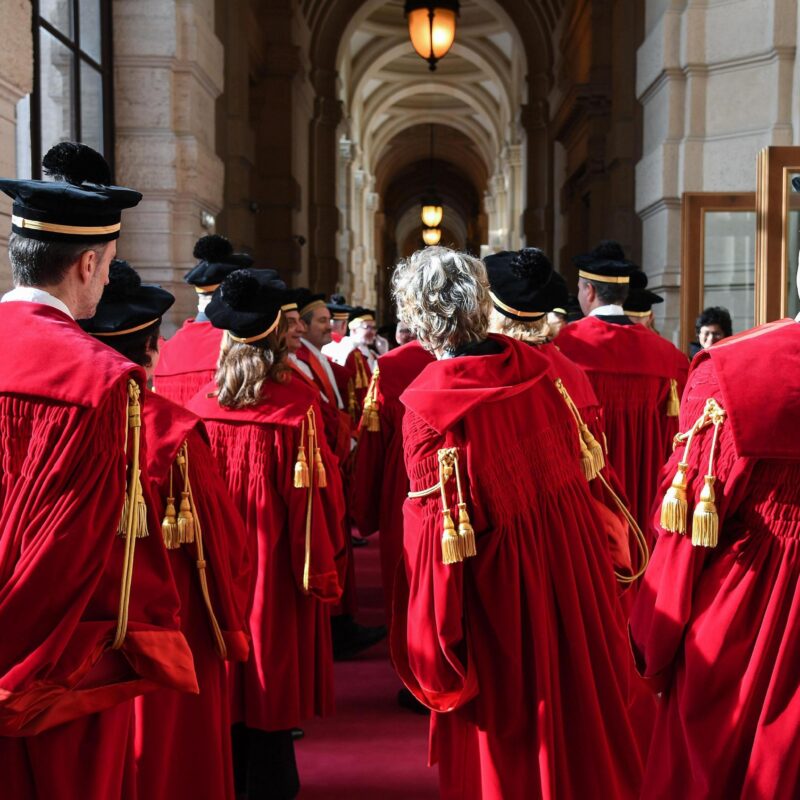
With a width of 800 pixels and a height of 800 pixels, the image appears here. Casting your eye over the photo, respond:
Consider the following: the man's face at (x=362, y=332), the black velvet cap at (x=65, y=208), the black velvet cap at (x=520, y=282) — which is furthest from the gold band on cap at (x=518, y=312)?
the man's face at (x=362, y=332)

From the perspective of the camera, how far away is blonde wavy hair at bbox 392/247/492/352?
297 centimetres

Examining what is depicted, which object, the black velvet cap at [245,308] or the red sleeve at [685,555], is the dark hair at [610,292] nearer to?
the black velvet cap at [245,308]

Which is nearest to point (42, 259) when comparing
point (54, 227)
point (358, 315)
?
point (54, 227)

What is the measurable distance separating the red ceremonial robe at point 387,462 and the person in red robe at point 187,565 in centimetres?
212

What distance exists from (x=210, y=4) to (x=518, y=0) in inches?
452

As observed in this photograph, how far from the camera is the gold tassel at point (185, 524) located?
293 cm

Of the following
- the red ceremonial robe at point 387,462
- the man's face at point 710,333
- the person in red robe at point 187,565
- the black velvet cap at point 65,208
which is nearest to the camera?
the black velvet cap at point 65,208

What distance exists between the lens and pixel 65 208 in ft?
7.19

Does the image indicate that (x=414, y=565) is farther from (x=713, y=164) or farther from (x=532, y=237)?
(x=532, y=237)

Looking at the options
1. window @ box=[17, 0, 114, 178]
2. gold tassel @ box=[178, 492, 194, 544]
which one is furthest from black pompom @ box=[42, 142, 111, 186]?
window @ box=[17, 0, 114, 178]

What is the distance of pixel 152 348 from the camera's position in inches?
117

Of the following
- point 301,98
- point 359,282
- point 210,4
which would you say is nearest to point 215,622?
point 210,4

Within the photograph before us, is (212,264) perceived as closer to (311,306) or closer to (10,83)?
(311,306)

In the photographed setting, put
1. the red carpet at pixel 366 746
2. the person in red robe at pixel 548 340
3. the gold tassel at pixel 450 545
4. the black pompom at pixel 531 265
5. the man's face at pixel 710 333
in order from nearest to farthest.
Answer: the gold tassel at pixel 450 545
the person in red robe at pixel 548 340
the black pompom at pixel 531 265
the red carpet at pixel 366 746
the man's face at pixel 710 333
